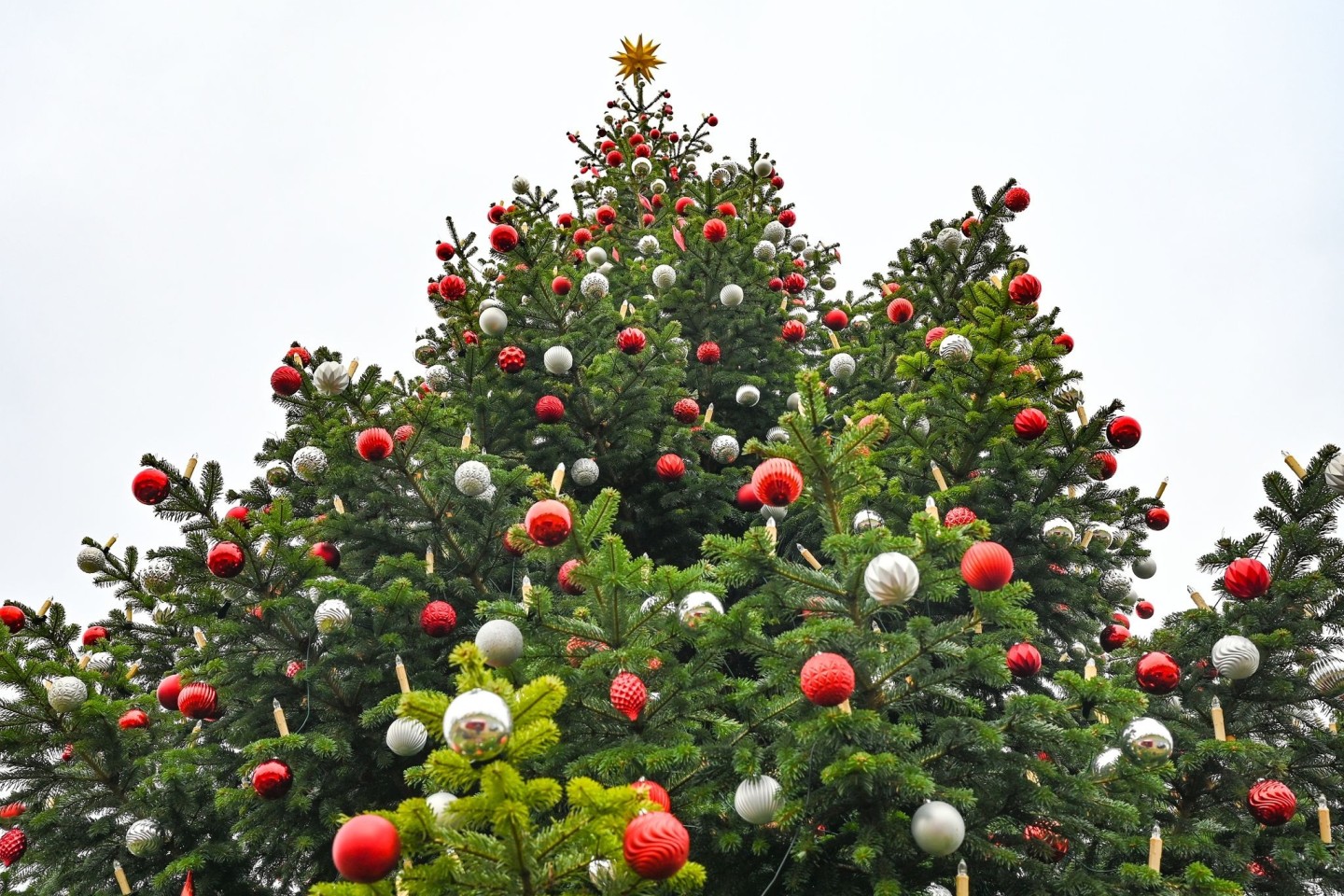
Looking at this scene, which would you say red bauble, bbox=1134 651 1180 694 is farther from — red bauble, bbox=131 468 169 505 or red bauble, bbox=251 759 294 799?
red bauble, bbox=131 468 169 505

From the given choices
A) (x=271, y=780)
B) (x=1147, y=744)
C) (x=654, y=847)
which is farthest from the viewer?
(x=271, y=780)

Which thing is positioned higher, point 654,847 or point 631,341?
point 631,341

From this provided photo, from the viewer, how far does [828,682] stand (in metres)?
3.09

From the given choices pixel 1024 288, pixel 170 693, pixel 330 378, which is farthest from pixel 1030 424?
pixel 170 693

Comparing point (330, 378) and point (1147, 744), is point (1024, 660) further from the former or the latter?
point (330, 378)

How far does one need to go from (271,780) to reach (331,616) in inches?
32.5

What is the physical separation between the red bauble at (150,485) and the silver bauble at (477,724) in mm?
2973

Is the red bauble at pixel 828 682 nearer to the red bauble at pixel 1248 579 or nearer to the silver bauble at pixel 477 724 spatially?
the silver bauble at pixel 477 724

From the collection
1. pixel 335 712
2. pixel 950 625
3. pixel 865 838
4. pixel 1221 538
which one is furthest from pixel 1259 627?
pixel 335 712

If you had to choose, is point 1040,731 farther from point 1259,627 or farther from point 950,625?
point 1259,627

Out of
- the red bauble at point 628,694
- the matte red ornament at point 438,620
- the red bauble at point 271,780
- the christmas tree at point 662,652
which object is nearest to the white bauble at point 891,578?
the christmas tree at point 662,652

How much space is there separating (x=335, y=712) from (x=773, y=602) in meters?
2.56

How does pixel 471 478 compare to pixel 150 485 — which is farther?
pixel 471 478

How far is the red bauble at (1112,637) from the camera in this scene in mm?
6488
